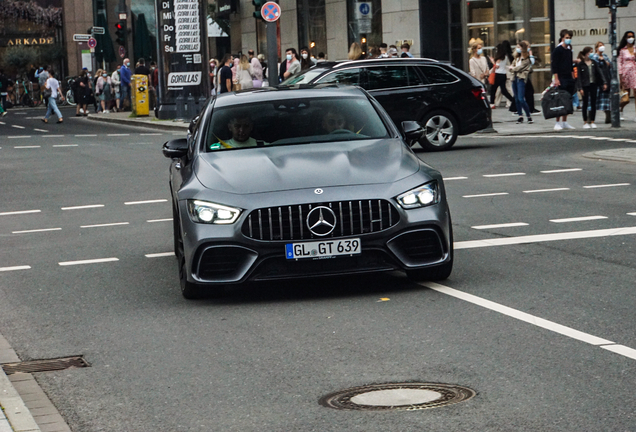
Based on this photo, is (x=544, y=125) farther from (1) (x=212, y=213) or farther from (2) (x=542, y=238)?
(1) (x=212, y=213)

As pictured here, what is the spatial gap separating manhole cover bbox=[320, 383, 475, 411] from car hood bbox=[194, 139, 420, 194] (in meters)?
2.37

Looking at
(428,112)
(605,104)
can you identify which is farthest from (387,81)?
(605,104)

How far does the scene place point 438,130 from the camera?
66.6ft

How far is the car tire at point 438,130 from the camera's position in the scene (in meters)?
20.2

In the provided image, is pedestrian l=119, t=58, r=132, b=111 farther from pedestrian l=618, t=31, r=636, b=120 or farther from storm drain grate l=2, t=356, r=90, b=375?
storm drain grate l=2, t=356, r=90, b=375

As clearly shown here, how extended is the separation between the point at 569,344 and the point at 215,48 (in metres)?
46.6

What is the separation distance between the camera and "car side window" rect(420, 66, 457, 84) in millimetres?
20406

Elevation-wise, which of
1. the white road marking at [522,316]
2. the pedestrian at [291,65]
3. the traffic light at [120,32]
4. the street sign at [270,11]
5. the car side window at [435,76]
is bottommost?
the white road marking at [522,316]

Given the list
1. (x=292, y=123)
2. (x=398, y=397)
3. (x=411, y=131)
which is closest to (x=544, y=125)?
(x=411, y=131)

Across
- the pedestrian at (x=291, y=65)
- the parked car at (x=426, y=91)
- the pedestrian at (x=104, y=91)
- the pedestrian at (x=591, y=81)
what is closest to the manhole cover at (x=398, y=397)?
the parked car at (x=426, y=91)

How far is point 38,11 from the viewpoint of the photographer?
67875mm

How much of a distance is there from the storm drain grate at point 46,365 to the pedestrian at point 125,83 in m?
36.6

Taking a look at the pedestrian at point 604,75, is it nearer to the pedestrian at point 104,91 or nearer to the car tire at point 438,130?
the car tire at point 438,130

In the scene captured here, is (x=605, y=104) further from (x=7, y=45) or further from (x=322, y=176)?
(x=7, y=45)
